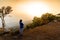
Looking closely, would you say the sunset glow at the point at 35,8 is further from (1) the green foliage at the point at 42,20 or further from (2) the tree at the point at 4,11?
(2) the tree at the point at 4,11

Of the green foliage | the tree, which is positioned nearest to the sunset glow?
the green foliage

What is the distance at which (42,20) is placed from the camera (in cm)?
1589

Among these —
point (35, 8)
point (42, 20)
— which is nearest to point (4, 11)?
point (35, 8)

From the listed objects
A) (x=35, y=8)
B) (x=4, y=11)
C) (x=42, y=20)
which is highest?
(x=35, y=8)

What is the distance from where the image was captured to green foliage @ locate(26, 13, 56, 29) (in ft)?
49.9

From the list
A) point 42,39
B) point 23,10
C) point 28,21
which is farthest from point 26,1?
point 42,39

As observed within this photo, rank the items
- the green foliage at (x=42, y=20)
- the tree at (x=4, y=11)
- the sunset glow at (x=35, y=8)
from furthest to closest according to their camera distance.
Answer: the sunset glow at (x=35, y=8) < the green foliage at (x=42, y=20) < the tree at (x=4, y=11)

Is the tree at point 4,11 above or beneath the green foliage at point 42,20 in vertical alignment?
above

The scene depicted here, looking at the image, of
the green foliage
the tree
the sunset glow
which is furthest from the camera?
the sunset glow

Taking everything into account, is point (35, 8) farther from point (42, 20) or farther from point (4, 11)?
point (4, 11)

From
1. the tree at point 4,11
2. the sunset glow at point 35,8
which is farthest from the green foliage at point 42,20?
the tree at point 4,11

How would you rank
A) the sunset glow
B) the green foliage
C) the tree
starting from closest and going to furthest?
the tree, the green foliage, the sunset glow

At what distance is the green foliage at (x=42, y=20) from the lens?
15.2m

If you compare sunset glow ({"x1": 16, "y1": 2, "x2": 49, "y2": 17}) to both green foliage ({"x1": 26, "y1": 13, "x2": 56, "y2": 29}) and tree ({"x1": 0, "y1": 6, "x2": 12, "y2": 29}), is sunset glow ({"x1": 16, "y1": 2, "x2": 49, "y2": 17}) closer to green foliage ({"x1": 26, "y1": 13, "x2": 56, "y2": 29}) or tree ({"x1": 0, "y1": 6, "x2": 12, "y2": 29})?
green foliage ({"x1": 26, "y1": 13, "x2": 56, "y2": 29})
